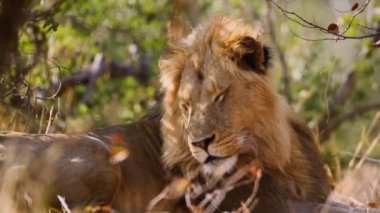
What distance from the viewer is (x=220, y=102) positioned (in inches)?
228

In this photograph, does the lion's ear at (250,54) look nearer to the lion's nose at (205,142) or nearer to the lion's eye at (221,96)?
the lion's eye at (221,96)

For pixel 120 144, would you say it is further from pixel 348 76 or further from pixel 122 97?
pixel 348 76

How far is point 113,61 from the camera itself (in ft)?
33.9

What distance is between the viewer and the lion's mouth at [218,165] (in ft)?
18.6

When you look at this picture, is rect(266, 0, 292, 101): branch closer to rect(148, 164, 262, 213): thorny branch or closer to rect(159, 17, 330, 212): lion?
rect(159, 17, 330, 212): lion

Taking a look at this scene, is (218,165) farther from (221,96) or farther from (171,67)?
(171,67)

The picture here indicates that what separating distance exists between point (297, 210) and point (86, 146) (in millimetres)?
1420

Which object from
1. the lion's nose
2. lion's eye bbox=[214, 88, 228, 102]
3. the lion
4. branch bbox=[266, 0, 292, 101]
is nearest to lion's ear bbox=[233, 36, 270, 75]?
the lion

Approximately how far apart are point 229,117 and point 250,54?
1.57 ft

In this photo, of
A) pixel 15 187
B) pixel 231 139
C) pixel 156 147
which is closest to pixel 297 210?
pixel 231 139

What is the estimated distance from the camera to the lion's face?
569 cm

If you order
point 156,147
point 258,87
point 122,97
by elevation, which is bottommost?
point 122,97

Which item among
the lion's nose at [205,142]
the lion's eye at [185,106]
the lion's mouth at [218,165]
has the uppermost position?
the lion's eye at [185,106]

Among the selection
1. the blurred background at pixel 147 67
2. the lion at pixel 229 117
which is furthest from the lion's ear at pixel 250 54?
the blurred background at pixel 147 67
